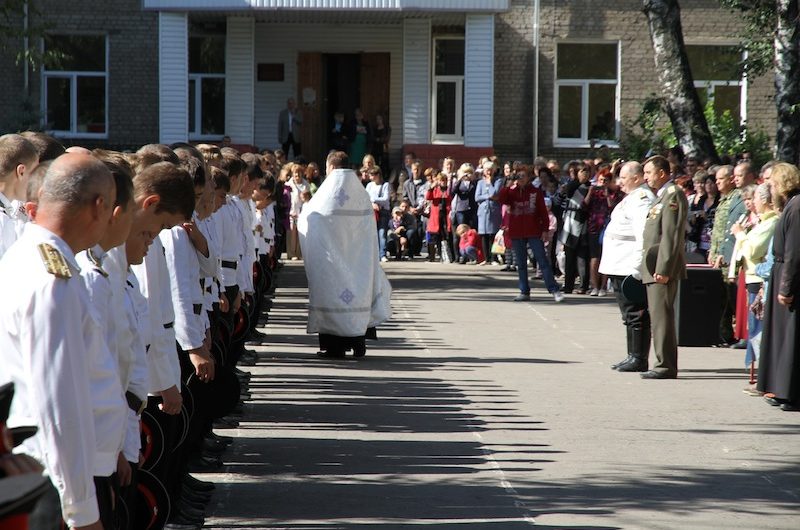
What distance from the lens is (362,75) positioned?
31781mm

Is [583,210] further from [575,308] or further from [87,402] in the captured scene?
[87,402]

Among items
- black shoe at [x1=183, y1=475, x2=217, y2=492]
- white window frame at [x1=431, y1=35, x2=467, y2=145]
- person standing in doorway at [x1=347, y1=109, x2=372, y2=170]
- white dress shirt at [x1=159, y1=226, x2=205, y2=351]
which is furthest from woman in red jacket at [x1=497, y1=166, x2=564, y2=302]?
white dress shirt at [x1=159, y1=226, x2=205, y2=351]

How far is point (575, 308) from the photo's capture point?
60.2 ft

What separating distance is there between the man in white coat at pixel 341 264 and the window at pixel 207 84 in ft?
63.1

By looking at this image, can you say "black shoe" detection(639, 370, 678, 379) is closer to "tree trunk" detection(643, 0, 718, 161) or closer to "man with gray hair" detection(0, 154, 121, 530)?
"man with gray hair" detection(0, 154, 121, 530)

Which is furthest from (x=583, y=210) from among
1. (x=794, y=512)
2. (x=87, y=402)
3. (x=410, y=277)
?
(x=87, y=402)

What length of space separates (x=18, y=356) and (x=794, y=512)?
4733 millimetres

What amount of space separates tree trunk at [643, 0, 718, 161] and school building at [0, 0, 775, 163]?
357 inches

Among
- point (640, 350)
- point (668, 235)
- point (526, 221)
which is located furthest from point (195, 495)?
point (526, 221)

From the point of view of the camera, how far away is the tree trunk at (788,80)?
20.7 meters

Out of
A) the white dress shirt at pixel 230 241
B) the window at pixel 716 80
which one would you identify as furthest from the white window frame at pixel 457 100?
the white dress shirt at pixel 230 241

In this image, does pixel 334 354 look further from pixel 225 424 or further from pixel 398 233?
pixel 398 233

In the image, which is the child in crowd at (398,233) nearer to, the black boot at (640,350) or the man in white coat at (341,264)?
the man in white coat at (341,264)

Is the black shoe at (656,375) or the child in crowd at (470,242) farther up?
the child in crowd at (470,242)
